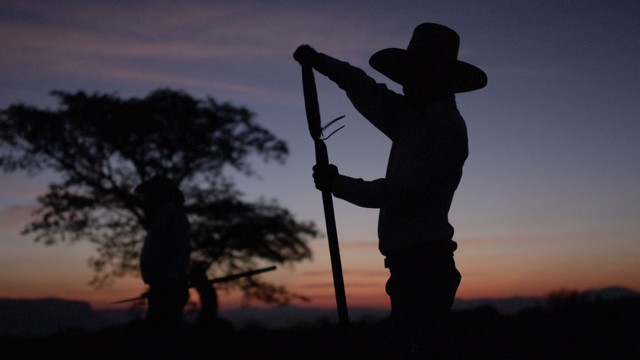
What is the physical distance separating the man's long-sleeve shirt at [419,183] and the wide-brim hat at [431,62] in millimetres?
163

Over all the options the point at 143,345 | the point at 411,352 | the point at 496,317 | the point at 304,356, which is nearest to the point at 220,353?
the point at 304,356

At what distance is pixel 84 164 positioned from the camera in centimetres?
1962

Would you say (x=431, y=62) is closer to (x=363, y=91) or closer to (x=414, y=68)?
(x=414, y=68)

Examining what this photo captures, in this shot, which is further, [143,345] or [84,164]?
[84,164]

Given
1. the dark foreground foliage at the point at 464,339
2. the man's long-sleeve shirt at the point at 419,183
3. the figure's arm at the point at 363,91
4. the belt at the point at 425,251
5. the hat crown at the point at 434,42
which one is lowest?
the dark foreground foliage at the point at 464,339

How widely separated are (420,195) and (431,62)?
746 mm

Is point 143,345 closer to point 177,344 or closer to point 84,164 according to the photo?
point 177,344

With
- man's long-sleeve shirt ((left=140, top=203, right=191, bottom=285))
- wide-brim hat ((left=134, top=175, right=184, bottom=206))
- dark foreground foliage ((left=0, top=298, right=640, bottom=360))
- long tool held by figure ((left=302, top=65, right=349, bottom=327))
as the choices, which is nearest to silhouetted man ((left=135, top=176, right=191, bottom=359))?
man's long-sleeve shirt ((left=140, top=203, right=191, bottom=285))

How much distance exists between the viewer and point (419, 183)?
332 centimetres

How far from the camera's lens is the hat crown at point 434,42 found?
3.66 meters

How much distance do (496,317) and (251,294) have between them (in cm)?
1252

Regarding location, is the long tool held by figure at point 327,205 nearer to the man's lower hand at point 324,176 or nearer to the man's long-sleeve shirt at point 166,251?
the man's lower hand at point 324,176

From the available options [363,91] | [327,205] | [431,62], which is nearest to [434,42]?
[431,62]

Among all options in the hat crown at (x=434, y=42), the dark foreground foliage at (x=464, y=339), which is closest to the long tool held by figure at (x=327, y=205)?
the hat crown at (x=434, y=42)
